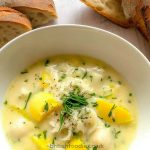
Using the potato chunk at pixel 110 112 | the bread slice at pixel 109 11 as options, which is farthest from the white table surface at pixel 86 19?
the potato chunk at pixel 110 112

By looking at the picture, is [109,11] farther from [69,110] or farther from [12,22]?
[69,110]

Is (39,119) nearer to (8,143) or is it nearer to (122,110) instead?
(8,143)

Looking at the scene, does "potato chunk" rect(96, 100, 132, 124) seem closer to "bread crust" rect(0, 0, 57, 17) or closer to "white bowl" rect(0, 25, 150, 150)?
"white bowl" rect(0, 25, 150, 150)

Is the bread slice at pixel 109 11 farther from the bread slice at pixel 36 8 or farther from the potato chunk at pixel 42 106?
the potato chunk at pixel 42 106

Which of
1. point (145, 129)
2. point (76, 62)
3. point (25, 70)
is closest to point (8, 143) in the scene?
point (25, 70)

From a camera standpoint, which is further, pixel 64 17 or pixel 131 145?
pixel 64 17

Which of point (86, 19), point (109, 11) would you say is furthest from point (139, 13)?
point (86, 19)
